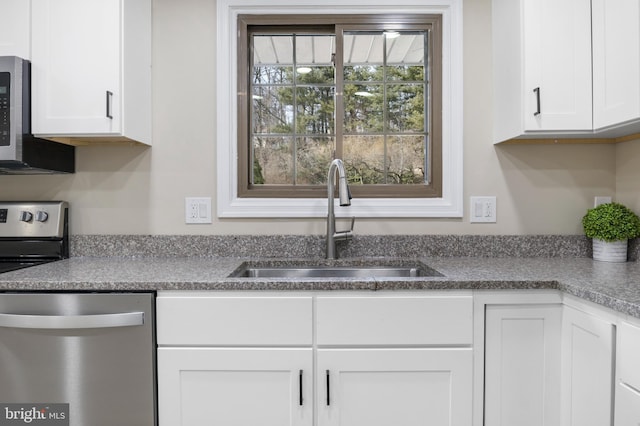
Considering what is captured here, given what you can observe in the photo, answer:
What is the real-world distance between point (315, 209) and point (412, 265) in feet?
1.69

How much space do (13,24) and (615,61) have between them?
231 cm

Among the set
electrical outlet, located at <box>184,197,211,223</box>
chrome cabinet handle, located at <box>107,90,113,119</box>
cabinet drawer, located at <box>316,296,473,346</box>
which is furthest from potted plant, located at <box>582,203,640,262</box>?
chrome cabinet handle, located at <box>107,90,113,119</box>

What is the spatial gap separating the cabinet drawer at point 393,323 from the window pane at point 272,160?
2.85 ft

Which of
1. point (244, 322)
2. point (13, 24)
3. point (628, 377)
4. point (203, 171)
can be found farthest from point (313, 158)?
point (628, 377)

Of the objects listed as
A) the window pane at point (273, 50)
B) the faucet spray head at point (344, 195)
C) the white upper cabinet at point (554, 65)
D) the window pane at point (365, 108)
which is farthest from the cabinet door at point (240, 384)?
the window pane at point (273, 50)

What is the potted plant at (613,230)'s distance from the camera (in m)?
1.66

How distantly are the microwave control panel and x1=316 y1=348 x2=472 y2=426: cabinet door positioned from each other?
1434mm

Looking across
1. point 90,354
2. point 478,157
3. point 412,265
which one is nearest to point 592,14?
point 478,157

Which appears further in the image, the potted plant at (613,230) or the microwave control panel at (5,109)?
the potted plant at (613,230)

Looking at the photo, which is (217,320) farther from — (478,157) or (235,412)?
(478,157)

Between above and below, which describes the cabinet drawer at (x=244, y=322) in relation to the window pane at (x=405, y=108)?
below

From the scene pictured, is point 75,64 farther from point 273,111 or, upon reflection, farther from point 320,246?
point 320,246

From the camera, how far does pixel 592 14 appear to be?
1.53m

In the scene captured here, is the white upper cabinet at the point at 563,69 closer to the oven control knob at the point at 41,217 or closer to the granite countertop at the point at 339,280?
the granite countertop at the point at 339,280
